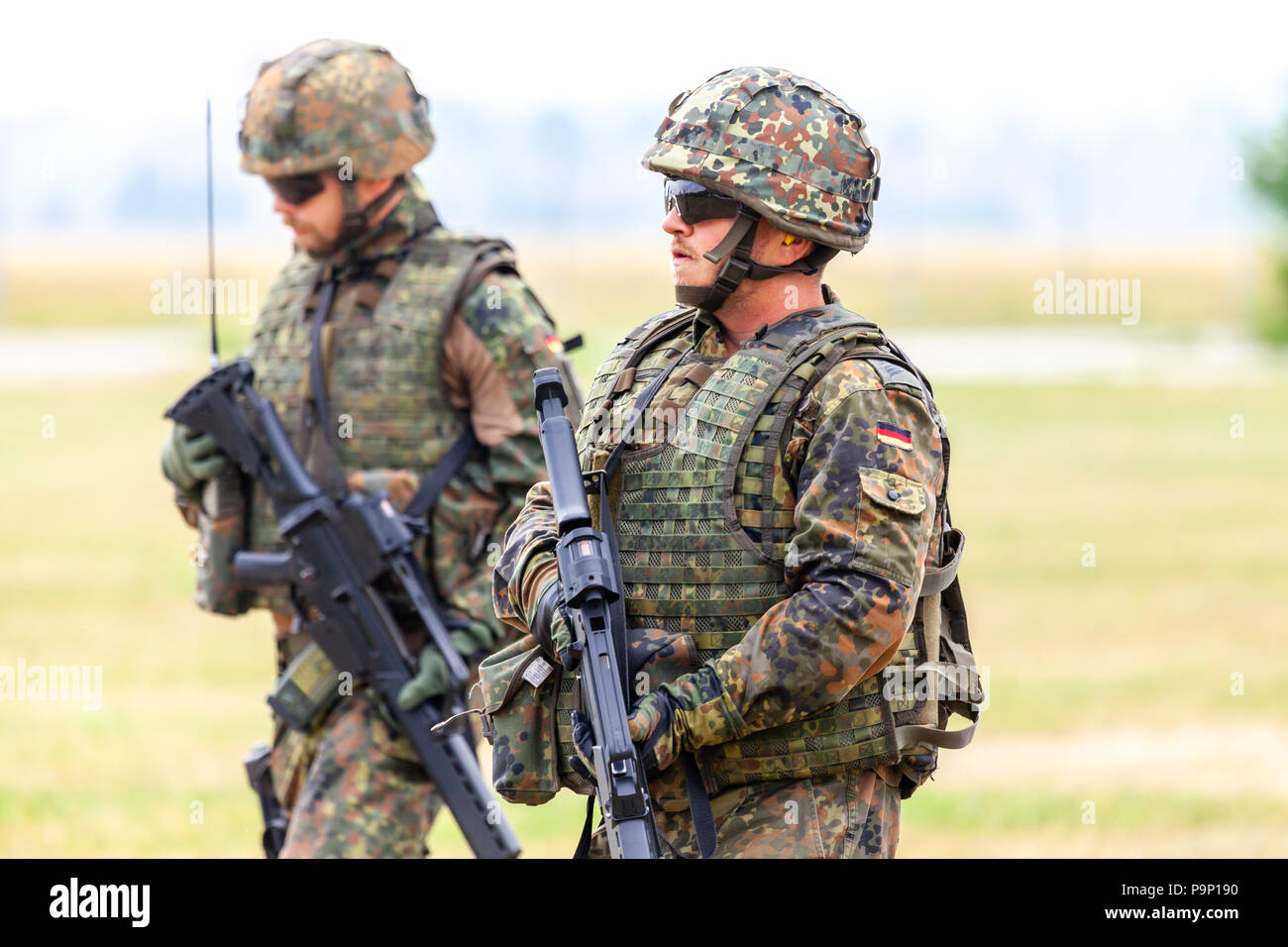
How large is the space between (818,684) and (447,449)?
2567 millimetres

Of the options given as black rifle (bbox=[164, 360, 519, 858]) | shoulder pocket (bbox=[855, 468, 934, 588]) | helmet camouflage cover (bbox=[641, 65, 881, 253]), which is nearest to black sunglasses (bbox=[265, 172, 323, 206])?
black rifle (bbox=[164, 360, 519, 858])

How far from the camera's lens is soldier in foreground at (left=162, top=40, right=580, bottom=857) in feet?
19.5

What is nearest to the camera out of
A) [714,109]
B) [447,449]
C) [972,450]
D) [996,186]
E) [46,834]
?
[714,109]

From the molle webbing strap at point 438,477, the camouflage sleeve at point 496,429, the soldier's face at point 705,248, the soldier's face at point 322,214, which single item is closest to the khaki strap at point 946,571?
the soldier's face at point 705,248

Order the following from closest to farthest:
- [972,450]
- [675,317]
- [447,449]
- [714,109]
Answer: [714,109]
[675,317]
[447,449]
[972,450]

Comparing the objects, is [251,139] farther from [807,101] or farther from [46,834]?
[46,834]

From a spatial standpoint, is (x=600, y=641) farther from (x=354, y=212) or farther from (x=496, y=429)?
(x=354, y=212)

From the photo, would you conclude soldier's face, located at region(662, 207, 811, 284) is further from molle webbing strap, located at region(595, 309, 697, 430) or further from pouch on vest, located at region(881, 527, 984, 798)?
pouch on vest, located at region(881, 527, 984, 798)

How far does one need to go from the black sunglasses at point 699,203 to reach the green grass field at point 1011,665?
484 cm

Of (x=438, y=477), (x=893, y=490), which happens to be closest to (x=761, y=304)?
(x=893, y=490)

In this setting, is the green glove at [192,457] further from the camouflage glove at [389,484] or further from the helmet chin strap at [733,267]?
the helmet chin strap at [733,267]

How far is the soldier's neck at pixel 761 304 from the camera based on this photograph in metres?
4.22
